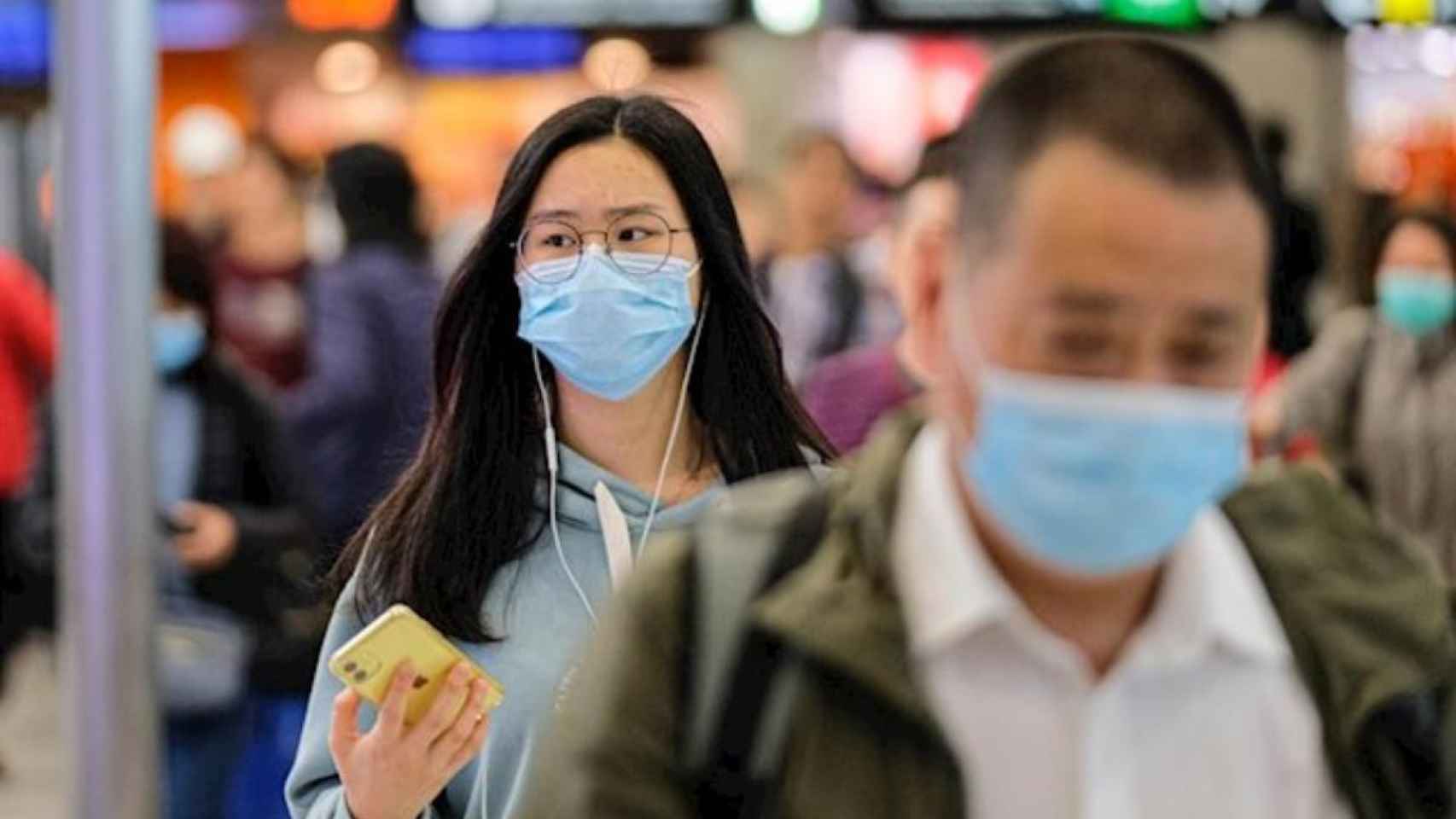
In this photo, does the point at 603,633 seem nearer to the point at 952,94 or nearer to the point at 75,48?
the point at 75,48

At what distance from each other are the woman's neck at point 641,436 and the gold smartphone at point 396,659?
47 cm

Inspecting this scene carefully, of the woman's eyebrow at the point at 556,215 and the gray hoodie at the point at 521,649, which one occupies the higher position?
the woman's eyebrow at the point at 556,215

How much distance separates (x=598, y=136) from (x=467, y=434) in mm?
364

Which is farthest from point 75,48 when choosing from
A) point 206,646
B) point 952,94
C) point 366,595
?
point 952,94

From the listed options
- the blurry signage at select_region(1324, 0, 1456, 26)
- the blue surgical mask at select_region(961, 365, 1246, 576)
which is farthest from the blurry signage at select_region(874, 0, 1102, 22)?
the blue surgical mask at select_region(961, 365, 1246, 576)

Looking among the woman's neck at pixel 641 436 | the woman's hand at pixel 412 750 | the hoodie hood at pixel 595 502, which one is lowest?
the woman's hand at pixel 412 750

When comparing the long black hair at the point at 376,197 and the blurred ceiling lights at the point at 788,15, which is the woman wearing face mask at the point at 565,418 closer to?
the long black hair at the point at 376,197

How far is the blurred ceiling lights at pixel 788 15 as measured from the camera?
40.6 ft

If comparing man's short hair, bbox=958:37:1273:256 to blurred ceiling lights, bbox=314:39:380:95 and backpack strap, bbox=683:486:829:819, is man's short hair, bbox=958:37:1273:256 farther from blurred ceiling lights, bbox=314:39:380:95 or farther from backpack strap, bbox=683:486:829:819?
blurred ceiling lights, bbox=314:39:380:95

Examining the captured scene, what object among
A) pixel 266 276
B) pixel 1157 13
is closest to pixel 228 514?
pixel 266 276

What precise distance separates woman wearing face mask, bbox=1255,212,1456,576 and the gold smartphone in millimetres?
5259

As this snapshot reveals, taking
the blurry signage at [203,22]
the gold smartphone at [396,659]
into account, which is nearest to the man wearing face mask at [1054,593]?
the gold smartphone at [396,659]

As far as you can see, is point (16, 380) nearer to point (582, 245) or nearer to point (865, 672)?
point (582, 245)

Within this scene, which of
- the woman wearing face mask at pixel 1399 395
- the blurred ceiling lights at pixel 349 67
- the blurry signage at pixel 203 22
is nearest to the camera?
the woman wearing face mask at pixel 1399 395
